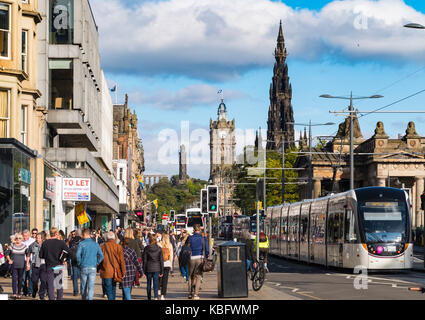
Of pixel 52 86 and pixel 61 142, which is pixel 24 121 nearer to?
pixel 52 86

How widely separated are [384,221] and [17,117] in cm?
1371

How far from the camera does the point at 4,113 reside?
3219cm

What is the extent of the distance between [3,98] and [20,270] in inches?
476

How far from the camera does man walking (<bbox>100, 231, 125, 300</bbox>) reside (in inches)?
658

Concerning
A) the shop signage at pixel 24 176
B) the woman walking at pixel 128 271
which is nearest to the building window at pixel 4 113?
the shop signage at pixel 24 176

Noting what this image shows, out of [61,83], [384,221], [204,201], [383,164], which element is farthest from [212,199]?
[383,164]

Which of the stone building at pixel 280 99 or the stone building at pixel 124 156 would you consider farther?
the stone building at pixel 280 99

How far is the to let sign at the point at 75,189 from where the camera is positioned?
3922cm

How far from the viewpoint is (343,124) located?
4611 inches

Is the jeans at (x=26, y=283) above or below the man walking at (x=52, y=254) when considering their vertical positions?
below

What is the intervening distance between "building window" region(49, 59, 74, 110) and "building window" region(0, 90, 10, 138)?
42.3 feet

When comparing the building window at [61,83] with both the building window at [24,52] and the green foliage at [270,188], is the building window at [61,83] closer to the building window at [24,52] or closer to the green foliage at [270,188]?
the building window at [24,52]

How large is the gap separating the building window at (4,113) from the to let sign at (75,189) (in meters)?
7.48
